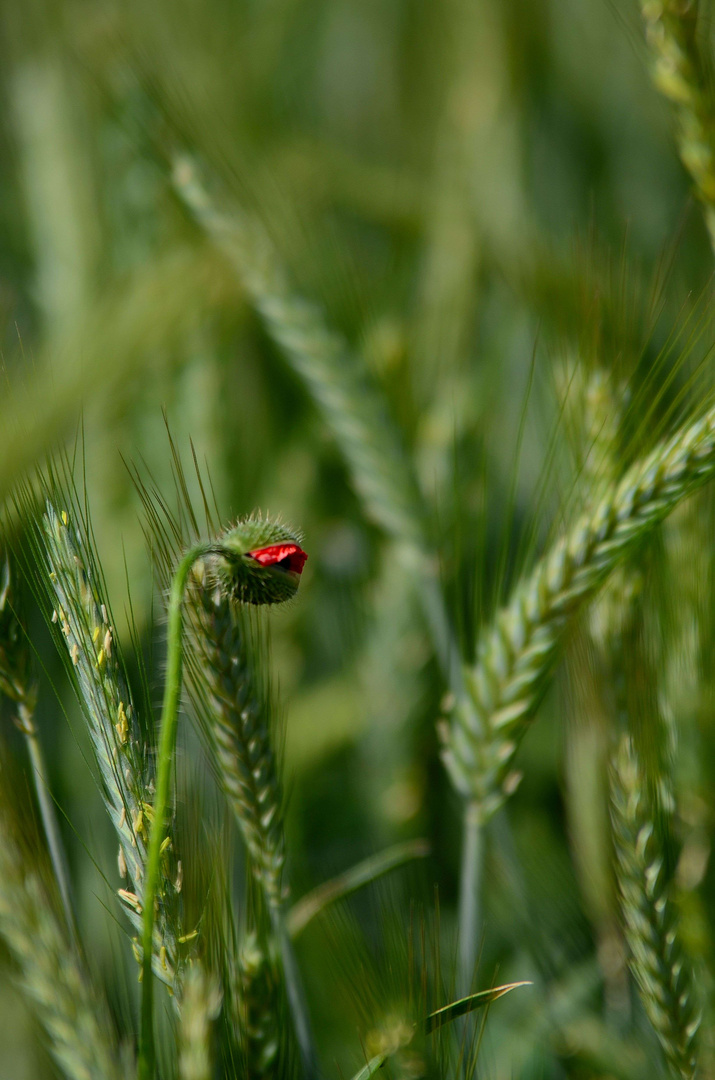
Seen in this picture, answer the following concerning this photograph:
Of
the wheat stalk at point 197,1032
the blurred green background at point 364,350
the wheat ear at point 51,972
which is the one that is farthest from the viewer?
the blurred green background at point 364,350

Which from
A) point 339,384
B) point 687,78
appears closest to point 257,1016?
point 339,384

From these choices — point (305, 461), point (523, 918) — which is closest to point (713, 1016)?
point (523, 918)

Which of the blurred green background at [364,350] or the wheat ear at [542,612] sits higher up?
the blurred green background at [364,350]

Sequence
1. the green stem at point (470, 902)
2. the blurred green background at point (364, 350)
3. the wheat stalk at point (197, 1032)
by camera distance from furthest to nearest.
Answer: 1. the blurred green background at point (364, 350)
2. the green stem at point (470, 902)
3. the wheat stalk at point (197, 1032)

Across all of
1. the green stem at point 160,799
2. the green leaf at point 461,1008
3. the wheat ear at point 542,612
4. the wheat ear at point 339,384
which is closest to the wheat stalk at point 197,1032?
the green stem at point 160,799

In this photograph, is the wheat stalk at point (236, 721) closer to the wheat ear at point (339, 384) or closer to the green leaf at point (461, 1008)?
the green leaf at point (461, 1008)

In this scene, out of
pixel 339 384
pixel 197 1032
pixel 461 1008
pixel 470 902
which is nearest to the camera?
pixel 197 1032

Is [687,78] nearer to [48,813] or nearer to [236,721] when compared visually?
[236,721]
